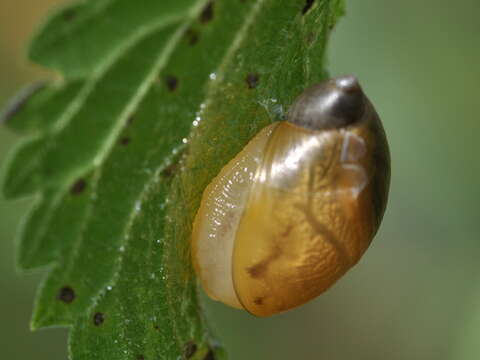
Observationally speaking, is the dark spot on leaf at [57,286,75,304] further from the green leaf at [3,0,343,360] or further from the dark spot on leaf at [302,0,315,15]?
the dark spot on leaf at [302,0,315,15]

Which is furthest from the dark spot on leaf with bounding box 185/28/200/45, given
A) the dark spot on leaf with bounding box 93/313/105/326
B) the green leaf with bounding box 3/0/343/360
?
the dark spot on leaf with bounding box 93/313/105/326

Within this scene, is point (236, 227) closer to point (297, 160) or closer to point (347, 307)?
point (297, 160)

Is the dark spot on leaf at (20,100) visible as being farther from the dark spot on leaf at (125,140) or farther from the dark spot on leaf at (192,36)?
the dark spot on leaf at (192,36)

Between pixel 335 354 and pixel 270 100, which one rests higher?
pixel 270 100

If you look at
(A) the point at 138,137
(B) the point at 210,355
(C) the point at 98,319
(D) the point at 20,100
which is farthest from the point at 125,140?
(B) the point at 210,355

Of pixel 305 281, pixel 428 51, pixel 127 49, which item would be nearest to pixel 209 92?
pixel 127 49

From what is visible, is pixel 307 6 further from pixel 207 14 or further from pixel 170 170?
pixel 170 170
